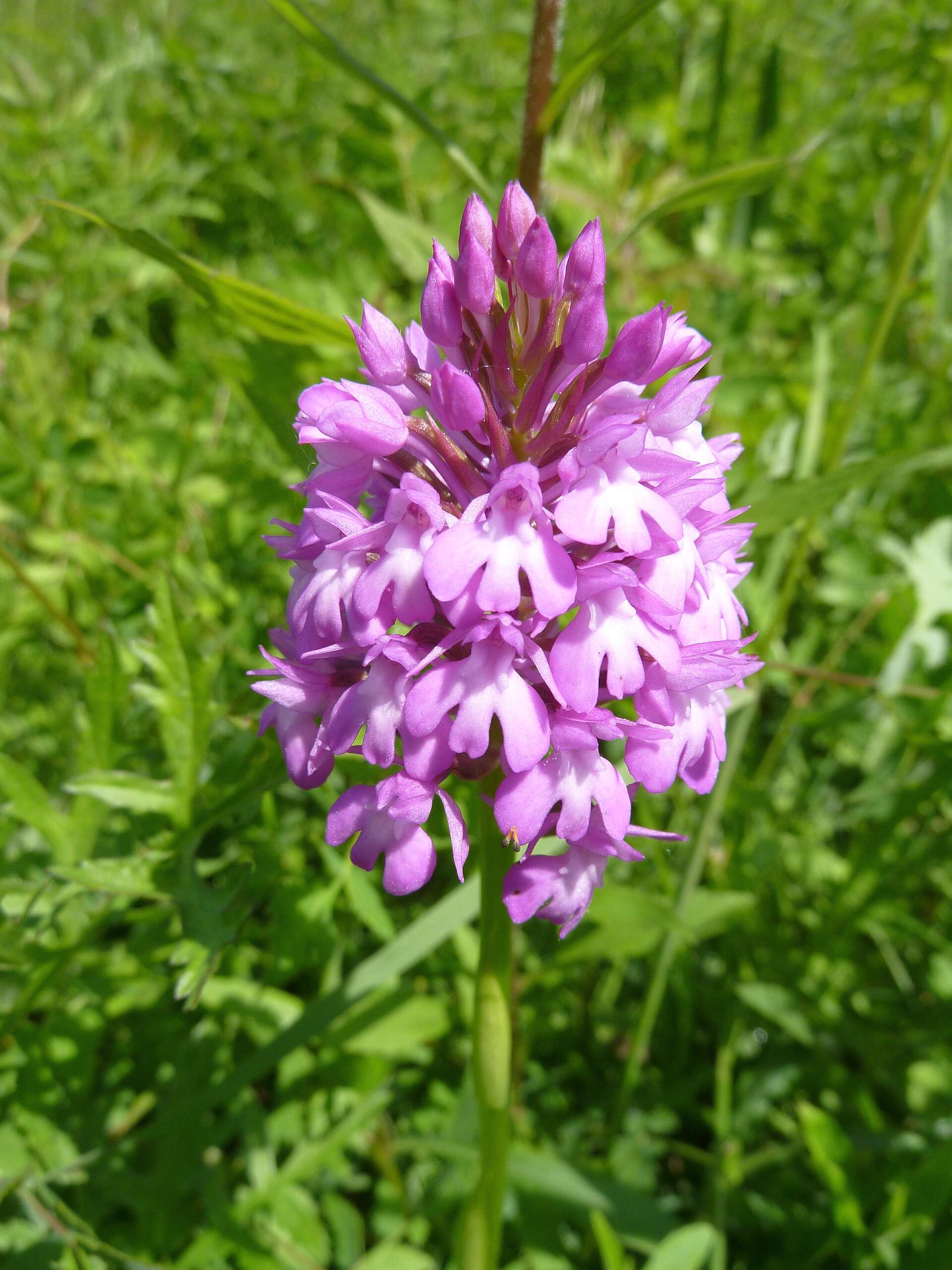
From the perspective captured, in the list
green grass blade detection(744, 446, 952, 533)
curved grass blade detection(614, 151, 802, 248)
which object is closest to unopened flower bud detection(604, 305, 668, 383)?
green grass blade detection(744, 446, 952, 533)

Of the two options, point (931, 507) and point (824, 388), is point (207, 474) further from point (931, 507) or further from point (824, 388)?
point (931, 507)

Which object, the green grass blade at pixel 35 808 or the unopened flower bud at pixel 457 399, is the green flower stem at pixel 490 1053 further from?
the green grass blade at pixel 35 808

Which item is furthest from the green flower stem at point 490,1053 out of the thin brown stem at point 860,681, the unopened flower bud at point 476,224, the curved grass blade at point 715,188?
the curved grass blade at point 715,188

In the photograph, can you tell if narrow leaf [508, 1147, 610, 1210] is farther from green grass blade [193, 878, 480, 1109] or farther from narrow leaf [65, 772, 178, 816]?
narrow leaf [65, 772, 178, 816]

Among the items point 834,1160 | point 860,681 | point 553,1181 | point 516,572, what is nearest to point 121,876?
point 516,572

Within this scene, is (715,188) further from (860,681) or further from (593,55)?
(860,681)

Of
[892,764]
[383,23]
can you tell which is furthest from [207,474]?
[383,23]
